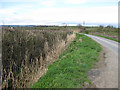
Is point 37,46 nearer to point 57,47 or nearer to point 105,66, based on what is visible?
point 57,47

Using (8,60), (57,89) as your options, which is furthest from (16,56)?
(57,89)

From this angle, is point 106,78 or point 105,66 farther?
point 105,66

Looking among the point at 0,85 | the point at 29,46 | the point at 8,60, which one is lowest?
the point at 0,85

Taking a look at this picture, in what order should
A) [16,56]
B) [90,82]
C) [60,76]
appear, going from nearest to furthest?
[90,82] < [60,76] < [16,56]

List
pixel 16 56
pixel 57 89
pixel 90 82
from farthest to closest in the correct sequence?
pixel 16 56, pixel 90 82, pixel 57 89

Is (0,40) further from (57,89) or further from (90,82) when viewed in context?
(90,82)

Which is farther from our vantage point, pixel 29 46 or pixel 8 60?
pixel 29 46

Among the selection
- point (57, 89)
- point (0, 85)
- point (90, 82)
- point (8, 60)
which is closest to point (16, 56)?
point (8, 60)

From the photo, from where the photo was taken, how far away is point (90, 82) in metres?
5.30

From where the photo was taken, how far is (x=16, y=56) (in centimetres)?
686

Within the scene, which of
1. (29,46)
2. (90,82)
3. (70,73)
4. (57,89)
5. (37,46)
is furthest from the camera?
(37,46)

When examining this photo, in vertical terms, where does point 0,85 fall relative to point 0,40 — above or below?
below

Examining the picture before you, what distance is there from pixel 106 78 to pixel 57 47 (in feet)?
21.1

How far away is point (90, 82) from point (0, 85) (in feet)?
11.7
